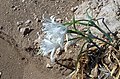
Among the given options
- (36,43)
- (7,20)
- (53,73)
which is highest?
(7,20)

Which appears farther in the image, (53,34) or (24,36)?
(24,36)

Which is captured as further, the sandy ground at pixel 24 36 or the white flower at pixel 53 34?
the sandy ground at pixel 24 36

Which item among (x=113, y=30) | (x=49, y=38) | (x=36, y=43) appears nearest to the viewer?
(x=49, y=38)

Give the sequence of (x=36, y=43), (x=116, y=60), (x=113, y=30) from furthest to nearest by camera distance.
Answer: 1. (x=36, y=43)
2. (x=113, y=30)
3. (x=116, y=60)

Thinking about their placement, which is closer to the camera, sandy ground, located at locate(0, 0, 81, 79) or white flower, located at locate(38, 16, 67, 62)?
white flower, located at locate(38, 16, 67, 62)

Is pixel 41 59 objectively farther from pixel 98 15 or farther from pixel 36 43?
pixel 98 15

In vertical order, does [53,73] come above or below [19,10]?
below

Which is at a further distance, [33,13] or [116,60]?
[33,13]

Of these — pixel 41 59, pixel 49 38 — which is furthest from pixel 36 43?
pixel 49 38
